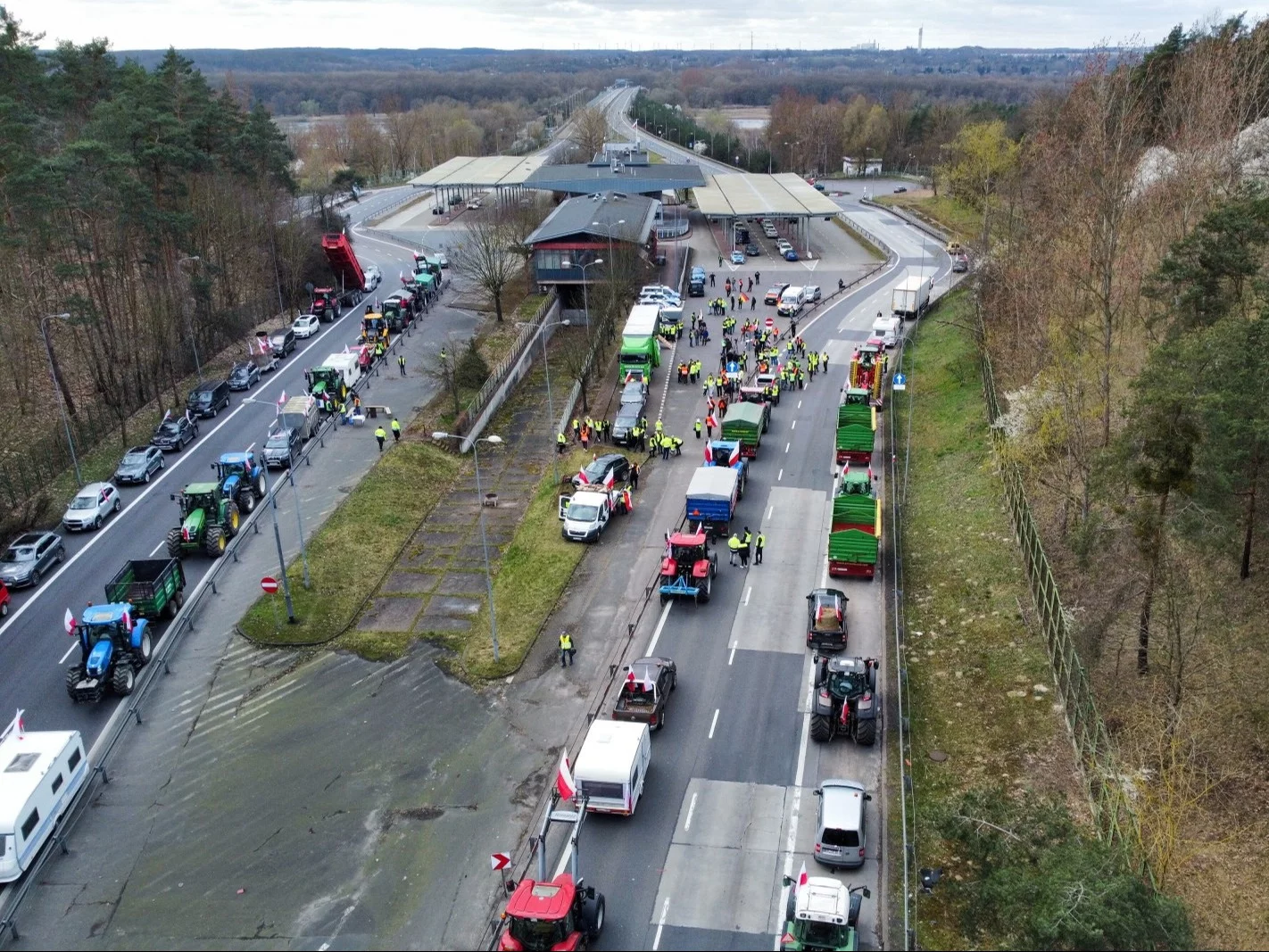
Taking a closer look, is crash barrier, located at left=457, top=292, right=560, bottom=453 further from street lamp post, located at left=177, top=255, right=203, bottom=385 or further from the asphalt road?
street lamp post, located at left=177, top=255, right=203, bottom=385

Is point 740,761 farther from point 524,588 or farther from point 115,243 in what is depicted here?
point 115,243

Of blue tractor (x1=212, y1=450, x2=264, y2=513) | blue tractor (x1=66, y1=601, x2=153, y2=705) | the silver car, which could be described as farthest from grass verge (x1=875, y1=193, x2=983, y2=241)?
blue tractor (x1=66, y1=601, x2=153, y2=705)

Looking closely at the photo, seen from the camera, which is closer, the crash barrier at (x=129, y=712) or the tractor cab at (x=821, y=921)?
the tractor cab at (x=821, y=921)

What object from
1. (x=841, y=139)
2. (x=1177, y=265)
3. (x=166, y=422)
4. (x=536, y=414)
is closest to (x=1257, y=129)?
(x=1177, y=265)

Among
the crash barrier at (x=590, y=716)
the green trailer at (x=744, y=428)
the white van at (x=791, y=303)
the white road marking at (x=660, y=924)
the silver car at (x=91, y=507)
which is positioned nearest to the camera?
the white road marking at (x=660, y=924)

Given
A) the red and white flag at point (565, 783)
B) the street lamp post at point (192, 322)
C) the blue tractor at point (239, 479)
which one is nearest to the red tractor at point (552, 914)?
the red and white flag at point (565, 783)

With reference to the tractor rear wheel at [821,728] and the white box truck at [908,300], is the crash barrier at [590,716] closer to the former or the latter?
the tractor rear wheel at [821,728]
